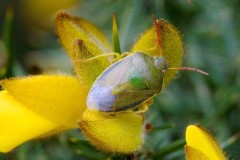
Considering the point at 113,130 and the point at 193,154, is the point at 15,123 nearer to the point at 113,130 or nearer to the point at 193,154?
the point at 113,130

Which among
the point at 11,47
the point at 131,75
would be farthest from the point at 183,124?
the point at 131,75

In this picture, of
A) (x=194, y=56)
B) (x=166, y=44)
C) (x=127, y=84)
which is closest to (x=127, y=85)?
(x=127, y=84)

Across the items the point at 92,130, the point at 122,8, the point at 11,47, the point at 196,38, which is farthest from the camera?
the point at 196,38

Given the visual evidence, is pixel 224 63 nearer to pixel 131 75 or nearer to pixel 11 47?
pixel 11 47

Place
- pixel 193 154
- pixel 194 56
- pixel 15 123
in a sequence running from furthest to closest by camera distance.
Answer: pixel 194 56 < pixel 15 123 < pixel 193 154

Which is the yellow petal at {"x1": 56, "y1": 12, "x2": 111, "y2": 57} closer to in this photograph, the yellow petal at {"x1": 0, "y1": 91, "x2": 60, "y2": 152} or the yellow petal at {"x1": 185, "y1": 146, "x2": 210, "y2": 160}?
the yellow petal at {"x1": 0, "y1": 91, "x2": 60, "y2": 152}

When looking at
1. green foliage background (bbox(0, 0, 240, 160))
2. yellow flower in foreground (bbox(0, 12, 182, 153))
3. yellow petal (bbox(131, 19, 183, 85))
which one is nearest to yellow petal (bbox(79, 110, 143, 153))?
yellow flower in foreground (bbox(0, 12, 182, 153))
